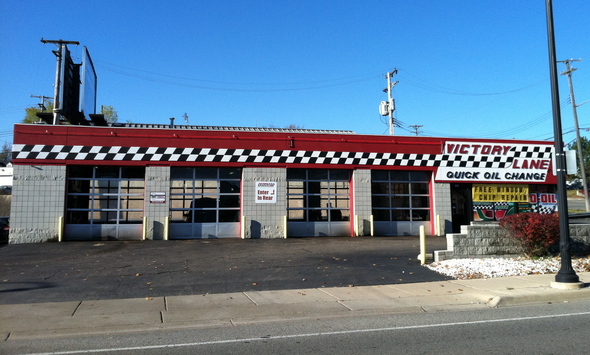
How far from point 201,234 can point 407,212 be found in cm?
956

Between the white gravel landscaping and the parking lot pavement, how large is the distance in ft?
1.72

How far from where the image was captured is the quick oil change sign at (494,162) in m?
22.3

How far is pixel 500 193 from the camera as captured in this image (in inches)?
906

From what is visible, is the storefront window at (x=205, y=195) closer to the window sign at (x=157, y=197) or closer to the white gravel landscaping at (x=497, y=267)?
the window sign at (x=157, y=197)

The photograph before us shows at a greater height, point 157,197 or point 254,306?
point 157,197

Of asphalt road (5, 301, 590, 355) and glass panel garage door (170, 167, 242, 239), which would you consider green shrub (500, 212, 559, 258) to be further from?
glass panel garage door (170, 167, 242, 239)

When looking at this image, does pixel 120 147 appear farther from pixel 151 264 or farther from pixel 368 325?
pixel 368 325

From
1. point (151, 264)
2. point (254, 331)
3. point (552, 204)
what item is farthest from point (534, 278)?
point (552, 204)

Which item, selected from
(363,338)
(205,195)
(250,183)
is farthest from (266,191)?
(363,338)

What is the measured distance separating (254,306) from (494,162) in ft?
58.6

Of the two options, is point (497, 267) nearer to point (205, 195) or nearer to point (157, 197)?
point (205, 195)

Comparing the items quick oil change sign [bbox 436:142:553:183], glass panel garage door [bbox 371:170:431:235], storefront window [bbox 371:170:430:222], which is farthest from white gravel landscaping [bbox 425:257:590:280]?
quick oil change sign [bbox 436:142:553:183]

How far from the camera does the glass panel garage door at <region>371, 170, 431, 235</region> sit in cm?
2173

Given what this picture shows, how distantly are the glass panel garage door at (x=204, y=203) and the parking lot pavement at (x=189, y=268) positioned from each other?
1.75 meters
